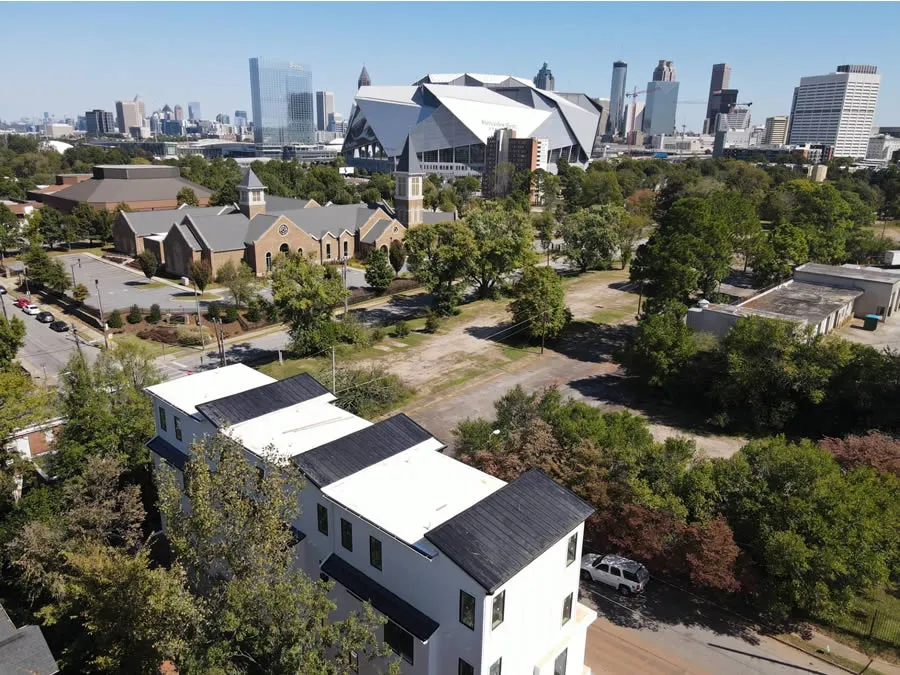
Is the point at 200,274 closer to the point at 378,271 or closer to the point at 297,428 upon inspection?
the point at 378,271

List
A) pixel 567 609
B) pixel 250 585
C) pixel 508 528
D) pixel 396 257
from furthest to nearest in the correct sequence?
pixel 396 257
pixel 567 609
pixel 508 528
pixel 250 585

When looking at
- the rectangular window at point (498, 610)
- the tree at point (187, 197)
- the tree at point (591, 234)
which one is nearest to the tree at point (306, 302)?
the rectangular window at point (498, 610)

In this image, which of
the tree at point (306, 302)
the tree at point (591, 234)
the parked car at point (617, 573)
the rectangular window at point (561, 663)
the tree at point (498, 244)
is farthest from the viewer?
the tree at point (591, 234)

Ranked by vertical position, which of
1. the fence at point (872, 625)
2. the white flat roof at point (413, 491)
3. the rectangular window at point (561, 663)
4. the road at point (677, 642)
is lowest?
the road at point (677, 642)

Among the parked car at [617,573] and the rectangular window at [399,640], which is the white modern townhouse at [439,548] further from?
the parked car at [617,573]

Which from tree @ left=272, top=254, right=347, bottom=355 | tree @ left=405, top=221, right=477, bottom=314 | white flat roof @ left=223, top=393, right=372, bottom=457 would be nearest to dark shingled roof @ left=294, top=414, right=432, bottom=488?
white flat roof @ left=223, top=393, right=372, bottom=457

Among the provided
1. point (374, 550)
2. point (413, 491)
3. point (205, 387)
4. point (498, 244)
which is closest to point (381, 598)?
point (374, 550)

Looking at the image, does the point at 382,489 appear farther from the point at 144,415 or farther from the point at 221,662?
the point at 144,415
